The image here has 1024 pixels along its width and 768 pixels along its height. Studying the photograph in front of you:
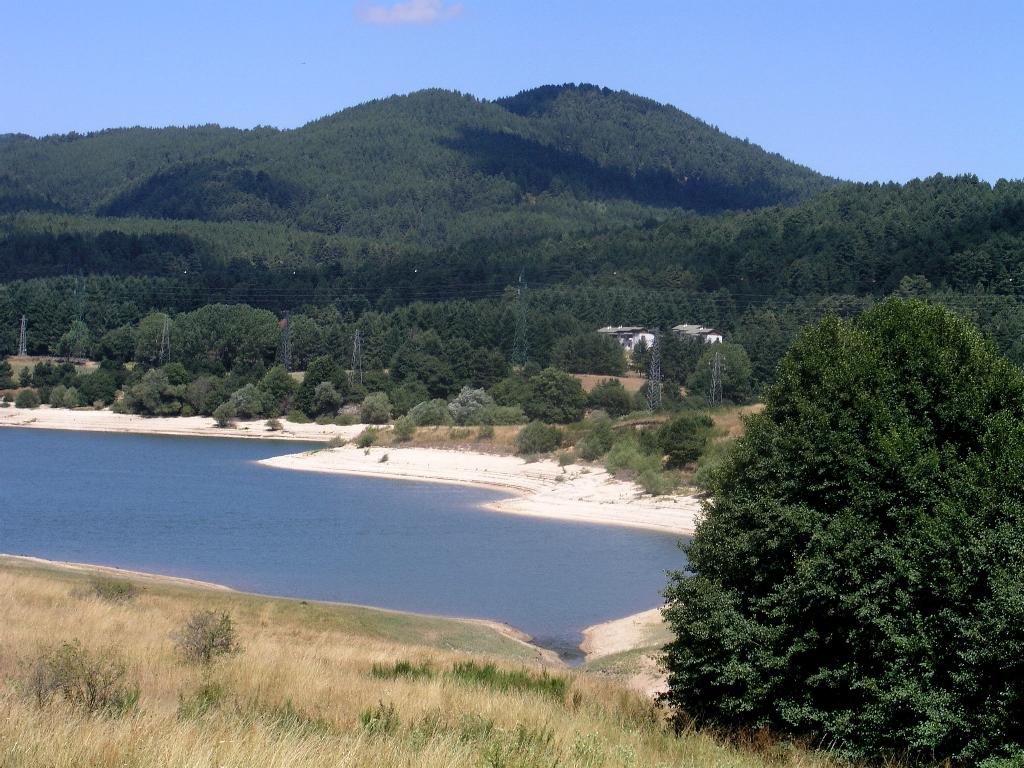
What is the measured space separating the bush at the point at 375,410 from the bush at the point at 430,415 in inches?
241

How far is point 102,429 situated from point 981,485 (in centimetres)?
7130

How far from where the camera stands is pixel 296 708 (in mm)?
8586

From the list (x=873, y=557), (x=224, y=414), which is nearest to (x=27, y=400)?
(x=224, y=414)

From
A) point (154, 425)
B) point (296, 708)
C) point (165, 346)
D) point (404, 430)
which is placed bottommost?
point (154, 425)

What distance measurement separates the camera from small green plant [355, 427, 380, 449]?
6216cm

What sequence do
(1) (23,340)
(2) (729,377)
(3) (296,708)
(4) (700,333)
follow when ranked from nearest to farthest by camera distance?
1. (3) (296,708)
2. (2) (729,377)
3. (4) (700,333)
4. (1) (23,340)

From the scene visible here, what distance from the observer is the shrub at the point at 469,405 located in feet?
217

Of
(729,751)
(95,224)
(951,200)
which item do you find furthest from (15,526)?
(95,224)

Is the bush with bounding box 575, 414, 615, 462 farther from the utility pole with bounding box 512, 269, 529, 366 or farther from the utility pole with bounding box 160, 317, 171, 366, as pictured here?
the utility pole with bounding box 160, 317, 171, 366

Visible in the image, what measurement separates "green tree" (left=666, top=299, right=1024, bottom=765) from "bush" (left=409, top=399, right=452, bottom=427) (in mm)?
52176

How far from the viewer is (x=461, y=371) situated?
7875cm

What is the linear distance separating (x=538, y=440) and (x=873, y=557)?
153 feet

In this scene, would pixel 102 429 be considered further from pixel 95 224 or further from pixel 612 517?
pixel 95 224

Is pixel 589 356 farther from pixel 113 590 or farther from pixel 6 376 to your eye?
pixel 113 590
